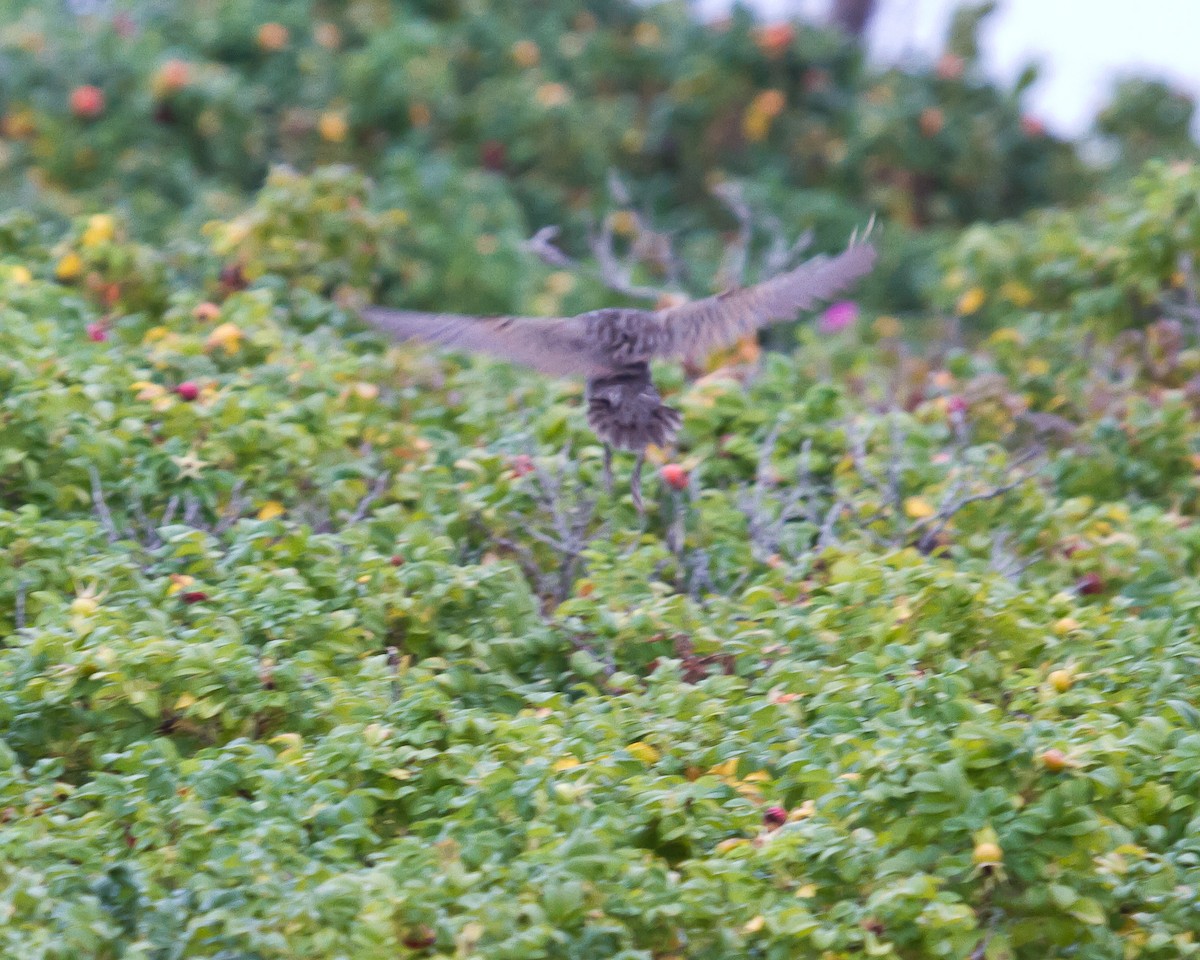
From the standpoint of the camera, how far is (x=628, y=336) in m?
4.73

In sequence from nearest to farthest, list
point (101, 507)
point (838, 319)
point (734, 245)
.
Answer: point (101, 507), point (838, 319), point (734, 245)

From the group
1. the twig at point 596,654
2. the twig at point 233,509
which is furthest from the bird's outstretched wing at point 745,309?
the twig at point 233,509

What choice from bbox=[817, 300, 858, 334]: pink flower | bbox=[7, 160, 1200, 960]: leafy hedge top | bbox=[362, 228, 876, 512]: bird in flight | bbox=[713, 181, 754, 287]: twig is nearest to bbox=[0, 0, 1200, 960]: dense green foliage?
bbox=[7, 160, 1200, 960]: leafy hedge top

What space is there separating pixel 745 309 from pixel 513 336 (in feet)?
2.22

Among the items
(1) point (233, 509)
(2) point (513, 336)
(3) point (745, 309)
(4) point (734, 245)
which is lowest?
(1) point (233, 509)

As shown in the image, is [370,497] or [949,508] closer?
[370,497]

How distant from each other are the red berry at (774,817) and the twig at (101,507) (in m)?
1.84

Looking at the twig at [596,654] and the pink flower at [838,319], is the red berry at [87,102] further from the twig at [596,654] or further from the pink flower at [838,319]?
the twig at [596,654]

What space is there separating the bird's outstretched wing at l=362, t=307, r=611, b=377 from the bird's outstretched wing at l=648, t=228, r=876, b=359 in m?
0.22

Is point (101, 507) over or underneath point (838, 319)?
underneath

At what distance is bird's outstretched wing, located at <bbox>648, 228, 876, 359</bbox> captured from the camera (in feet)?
15.5

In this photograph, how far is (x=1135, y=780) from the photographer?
132 inches

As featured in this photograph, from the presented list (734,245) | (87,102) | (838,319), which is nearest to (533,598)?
(838,319)

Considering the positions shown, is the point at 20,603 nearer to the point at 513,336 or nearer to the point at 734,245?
the point at 513,336
